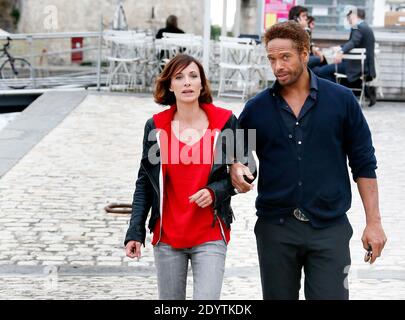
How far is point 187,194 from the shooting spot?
14.1ft

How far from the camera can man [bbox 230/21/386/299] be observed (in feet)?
13.8

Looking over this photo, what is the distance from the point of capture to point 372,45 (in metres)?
16.7

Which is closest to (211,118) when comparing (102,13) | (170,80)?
(170,80)

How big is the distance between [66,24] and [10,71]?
494 inches

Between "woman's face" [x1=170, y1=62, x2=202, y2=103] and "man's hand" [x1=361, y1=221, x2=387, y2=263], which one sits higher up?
"woman's face" [x1=170, y1=62, x2=202, y2=103]

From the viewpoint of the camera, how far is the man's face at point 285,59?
13.9ft

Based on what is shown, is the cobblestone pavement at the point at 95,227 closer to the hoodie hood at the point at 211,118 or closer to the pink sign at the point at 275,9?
the hoodie hood at the point at 211,118

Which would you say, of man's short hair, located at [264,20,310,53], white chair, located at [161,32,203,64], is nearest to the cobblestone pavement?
man's short hair, located at [264,20,310,53]

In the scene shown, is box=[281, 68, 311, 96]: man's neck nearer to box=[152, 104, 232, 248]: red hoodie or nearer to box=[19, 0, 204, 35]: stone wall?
box=[152, 104, 232, 248]: red hoodie

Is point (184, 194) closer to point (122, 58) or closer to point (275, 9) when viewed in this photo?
point (122, 58)

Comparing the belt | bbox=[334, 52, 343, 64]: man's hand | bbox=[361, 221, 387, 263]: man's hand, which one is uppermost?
the belt

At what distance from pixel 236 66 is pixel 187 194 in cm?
1347

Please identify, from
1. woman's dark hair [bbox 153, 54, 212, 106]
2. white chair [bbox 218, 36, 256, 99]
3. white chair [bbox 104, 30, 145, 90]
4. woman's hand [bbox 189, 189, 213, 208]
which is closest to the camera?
woman's hand [bbox 189, 189, 213, 208]
